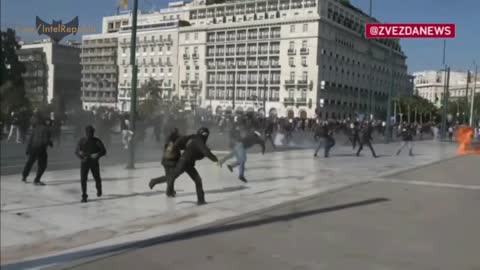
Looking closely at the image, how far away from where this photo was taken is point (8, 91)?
278 centimetres

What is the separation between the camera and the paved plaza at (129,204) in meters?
5.08

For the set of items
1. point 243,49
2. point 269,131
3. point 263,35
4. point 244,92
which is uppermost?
point 263,35

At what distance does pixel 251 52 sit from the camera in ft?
61.2

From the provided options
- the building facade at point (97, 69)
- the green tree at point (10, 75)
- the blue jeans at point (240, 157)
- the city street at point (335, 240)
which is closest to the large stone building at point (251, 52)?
the building facade at point (97, 69)

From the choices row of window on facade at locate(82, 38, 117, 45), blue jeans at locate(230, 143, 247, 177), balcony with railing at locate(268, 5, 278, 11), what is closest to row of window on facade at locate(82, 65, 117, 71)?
row of window on facade at locate(82, 38, 117, 45)

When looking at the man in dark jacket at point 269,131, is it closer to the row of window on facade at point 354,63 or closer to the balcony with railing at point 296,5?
the row of window on facade at point 354,63

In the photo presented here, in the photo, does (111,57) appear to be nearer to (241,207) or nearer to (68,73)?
(241,207)

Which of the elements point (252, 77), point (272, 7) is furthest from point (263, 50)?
point (272, 7)

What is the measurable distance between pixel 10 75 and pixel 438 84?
72.1 meters

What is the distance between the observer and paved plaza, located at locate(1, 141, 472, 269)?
5080 millimetres

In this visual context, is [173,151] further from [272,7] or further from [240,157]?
[272,7]

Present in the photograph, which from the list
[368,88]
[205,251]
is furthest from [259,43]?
[368,88]

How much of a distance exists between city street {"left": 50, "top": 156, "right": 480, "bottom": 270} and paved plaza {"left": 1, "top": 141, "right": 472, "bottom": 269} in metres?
0.36

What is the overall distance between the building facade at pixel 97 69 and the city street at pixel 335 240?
2.13m
